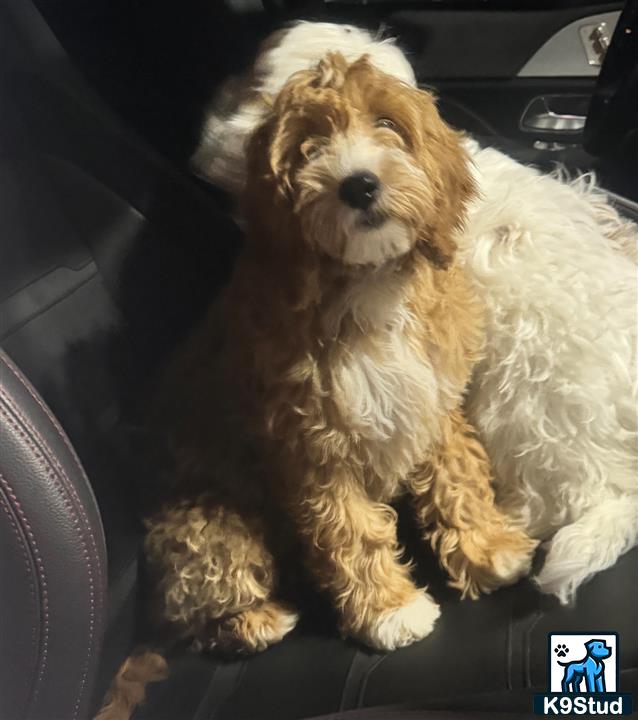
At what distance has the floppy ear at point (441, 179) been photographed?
71 cm

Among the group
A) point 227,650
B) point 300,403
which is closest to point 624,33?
point 300,403

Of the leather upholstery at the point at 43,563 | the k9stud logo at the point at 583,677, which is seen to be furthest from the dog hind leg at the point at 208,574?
the k9stud logo at the point at 583,677

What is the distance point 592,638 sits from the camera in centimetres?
75

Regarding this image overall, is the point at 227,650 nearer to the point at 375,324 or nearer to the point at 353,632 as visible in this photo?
the point at 353,632

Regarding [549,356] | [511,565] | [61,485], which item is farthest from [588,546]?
[61,485]

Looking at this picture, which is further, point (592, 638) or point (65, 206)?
point (65, 206)

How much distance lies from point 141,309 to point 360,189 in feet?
1.12

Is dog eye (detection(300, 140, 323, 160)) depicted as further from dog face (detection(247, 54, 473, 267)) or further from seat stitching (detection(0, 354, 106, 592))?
seat stitching (detection(0, 354, 106, 592))

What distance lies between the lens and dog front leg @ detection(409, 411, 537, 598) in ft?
2.83

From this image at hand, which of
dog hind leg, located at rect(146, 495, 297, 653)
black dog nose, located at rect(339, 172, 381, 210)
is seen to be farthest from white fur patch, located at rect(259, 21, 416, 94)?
dog hind leg, located at rect(146, 495, 297, 653)

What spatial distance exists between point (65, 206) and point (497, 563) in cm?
62

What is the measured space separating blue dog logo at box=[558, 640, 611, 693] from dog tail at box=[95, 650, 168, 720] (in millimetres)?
422

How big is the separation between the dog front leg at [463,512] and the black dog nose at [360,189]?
1.02ft

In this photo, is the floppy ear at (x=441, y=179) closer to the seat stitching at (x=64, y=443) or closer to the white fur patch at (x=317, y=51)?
the white fur patch at (x=317, y=51)
